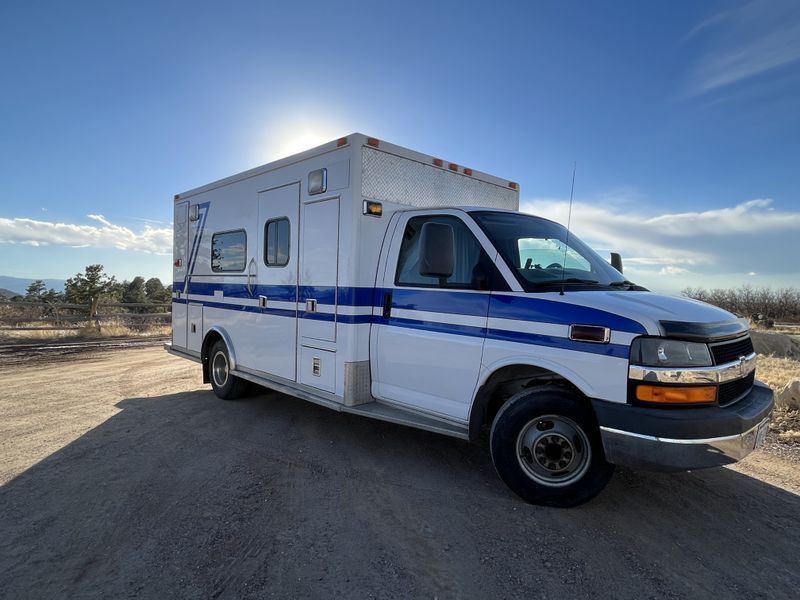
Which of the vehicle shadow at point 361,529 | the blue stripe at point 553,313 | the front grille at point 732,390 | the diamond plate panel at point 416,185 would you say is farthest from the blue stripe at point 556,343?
the diamond plate panel at point 416,185

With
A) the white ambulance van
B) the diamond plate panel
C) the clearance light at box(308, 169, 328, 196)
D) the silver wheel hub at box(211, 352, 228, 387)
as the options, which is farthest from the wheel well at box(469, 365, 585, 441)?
the silver wheel hub at box(211, 352, 228, 387)

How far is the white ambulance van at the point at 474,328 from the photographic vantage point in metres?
3.12

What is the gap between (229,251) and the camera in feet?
21.9

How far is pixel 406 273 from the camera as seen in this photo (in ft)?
14.8

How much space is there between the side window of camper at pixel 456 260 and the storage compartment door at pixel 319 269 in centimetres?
74

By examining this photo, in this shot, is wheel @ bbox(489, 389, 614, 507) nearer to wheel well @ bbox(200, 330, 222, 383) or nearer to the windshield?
the windshield

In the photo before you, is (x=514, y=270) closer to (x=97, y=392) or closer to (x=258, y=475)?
(x=258, y=475)

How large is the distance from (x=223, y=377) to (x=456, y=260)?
4364 mm

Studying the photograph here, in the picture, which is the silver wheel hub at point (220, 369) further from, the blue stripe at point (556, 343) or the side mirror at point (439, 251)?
the blue stripe at point (556, 343)

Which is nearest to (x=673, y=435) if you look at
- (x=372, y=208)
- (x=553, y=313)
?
(x=553, y=313)

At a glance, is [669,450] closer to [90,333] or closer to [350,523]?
[350,523]

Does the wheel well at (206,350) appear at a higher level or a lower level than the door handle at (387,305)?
lower

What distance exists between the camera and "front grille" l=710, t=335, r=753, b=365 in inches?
127

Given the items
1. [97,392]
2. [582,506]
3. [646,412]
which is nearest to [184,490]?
[582,506]
